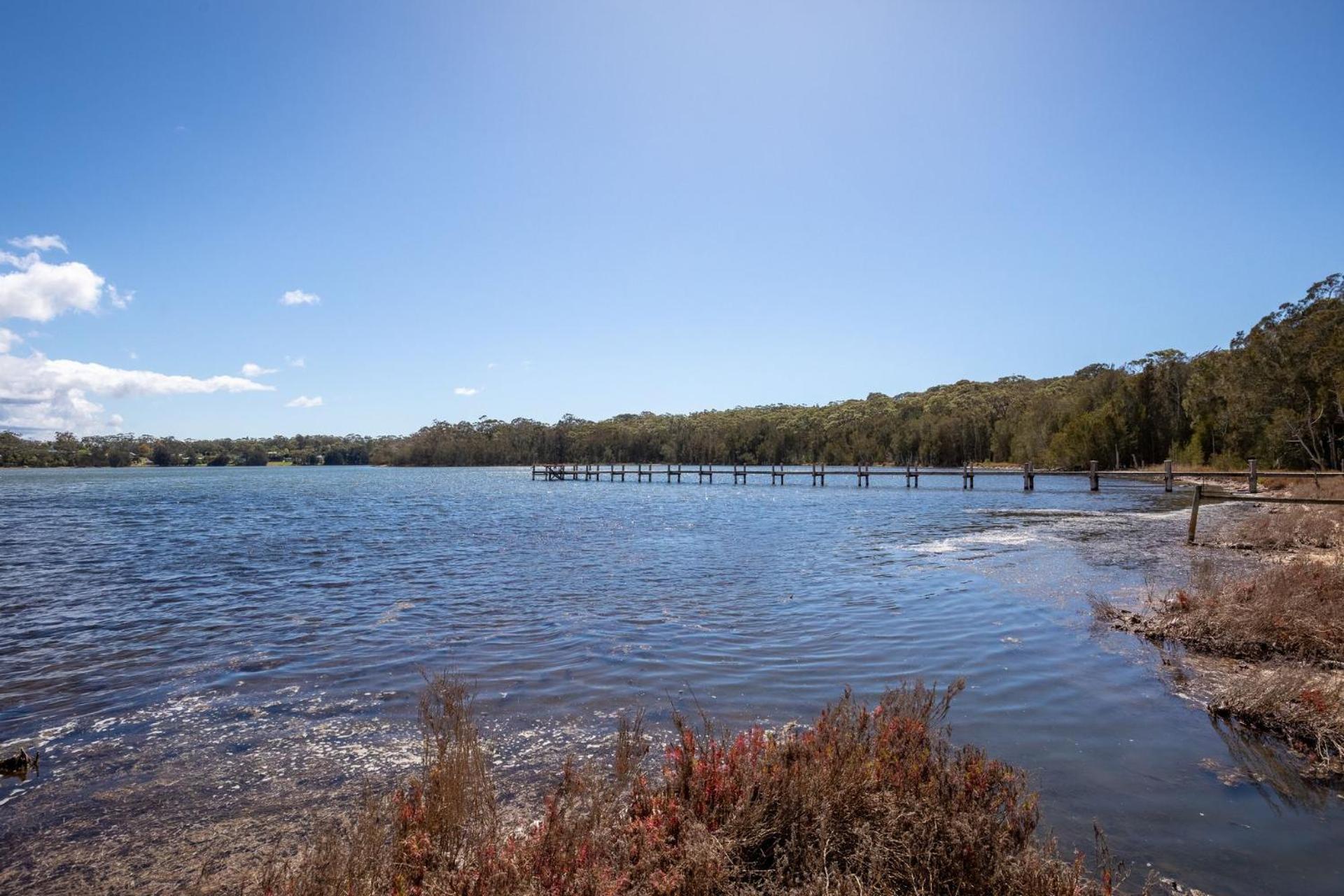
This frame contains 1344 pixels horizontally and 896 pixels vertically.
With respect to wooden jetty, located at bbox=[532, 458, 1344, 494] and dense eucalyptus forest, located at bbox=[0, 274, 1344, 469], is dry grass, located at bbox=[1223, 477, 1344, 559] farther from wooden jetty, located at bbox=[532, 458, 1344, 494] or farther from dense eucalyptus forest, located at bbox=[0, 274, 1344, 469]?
dense eucalyptus forest, located at bbox=[0, 274, 1344, 469]

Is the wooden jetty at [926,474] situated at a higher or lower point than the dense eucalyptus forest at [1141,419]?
lower

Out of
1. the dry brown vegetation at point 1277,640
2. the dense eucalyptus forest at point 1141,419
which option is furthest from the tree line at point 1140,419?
the dry brown vegetation at point 1277,640

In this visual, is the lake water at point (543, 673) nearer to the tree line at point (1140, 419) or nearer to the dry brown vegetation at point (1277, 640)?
the dry brown vegetation at point (1277, 640)

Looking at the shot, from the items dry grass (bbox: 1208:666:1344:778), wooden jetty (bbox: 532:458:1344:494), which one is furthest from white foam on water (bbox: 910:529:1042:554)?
dry grass (bbox: 1208:666:1344:778)

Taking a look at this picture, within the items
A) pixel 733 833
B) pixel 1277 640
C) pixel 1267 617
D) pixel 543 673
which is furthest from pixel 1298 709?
pixel 543 673

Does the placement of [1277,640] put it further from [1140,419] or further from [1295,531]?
[1140,419]

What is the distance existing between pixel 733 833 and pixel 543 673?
19.7 feet

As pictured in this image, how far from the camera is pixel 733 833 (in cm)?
413

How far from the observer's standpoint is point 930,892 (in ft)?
11.7

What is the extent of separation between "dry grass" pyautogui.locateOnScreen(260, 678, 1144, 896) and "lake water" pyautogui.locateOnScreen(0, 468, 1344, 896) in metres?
1.08

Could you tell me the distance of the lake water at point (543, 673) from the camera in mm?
5309

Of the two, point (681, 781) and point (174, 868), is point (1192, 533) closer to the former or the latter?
point (681, 781)

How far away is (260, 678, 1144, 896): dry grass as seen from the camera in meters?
3.65

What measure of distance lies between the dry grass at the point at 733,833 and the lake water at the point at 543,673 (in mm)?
1084
